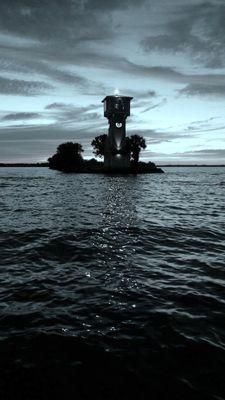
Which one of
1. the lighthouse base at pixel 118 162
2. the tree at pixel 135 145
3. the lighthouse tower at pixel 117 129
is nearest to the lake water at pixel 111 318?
the lighthouse tower at pixel 117 129

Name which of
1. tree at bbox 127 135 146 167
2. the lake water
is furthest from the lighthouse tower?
the lake water

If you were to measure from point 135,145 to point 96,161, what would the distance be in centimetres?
2360

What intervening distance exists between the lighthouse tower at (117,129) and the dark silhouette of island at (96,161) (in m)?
1.08

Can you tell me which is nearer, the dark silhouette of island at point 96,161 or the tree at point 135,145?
the dark silhouette of island at point 96,161

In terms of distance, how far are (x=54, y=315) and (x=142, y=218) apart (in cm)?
1609

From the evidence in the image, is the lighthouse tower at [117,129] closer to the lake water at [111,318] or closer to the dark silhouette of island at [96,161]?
the dark silhouette of island at [96,161]

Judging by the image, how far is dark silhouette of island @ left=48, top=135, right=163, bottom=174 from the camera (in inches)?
4782

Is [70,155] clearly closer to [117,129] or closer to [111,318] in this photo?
[117,129]

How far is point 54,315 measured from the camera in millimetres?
7758

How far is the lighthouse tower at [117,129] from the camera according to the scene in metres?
113

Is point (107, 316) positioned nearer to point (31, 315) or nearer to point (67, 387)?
point (31, 315)

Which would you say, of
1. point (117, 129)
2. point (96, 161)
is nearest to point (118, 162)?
point (117, 129)

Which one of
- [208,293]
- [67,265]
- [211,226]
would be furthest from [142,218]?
[208,293]

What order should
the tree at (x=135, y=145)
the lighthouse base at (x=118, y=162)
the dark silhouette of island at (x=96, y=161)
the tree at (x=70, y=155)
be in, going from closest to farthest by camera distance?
the lighthouse base at (x=118, y=162), the dark silhouette of island at (x=96, y=161), the tree at (x=135, y=145), the tree at (x=70, y=155)
